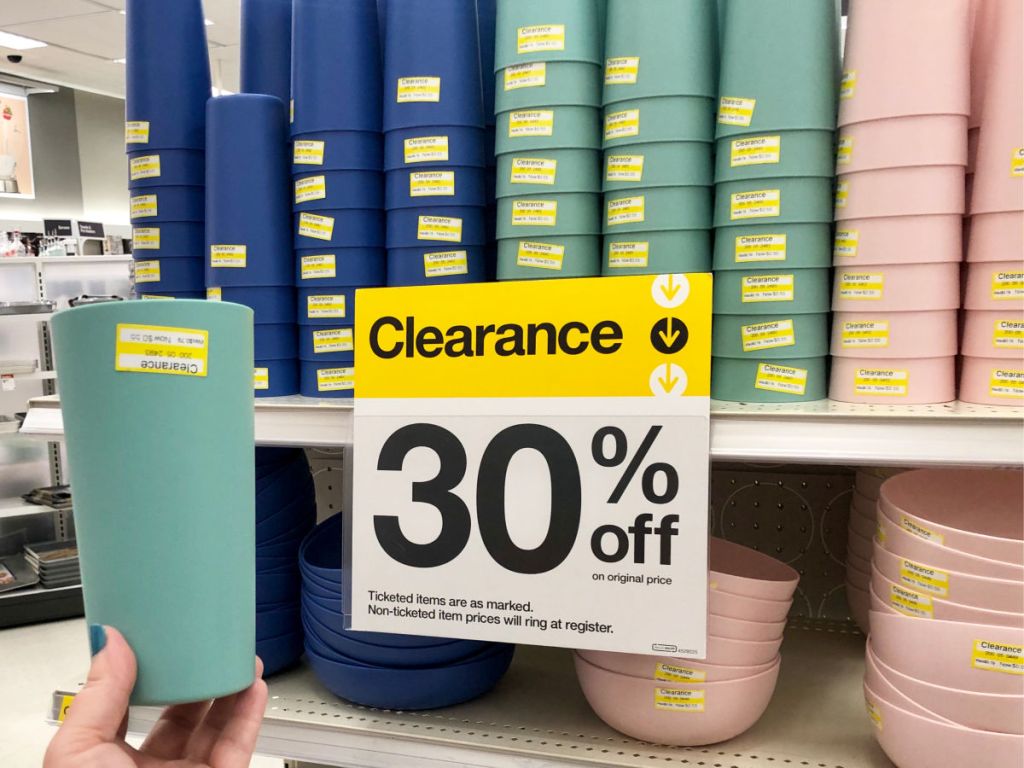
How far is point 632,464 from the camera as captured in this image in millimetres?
998

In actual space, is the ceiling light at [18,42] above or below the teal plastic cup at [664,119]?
above

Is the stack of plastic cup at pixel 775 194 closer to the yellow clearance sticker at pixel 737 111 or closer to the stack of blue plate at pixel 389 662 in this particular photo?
the yellow clearance sticker at pixel 737 111

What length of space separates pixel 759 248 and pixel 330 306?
0.64m

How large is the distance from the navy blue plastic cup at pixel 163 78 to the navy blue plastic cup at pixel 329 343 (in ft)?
1.27

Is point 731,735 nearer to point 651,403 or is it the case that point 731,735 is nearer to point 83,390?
point 651,403

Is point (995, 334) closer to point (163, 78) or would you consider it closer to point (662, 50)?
point (662, 50)

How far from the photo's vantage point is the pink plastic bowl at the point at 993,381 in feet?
3.18

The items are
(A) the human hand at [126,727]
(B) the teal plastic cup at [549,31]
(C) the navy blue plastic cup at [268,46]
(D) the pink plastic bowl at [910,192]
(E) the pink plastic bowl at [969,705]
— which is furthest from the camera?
(C) the navy blue plastic cup at [268,46]

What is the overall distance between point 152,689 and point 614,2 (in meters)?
1.00

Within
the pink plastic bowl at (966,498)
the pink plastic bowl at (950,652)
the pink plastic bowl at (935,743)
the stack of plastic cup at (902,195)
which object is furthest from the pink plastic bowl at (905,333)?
the pink plastic bowl at (935,743)

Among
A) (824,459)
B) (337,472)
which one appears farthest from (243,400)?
(337,472)

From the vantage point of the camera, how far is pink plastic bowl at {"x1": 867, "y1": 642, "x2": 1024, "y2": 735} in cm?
87

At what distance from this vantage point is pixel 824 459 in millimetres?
916

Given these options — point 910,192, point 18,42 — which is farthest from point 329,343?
point 18,42
